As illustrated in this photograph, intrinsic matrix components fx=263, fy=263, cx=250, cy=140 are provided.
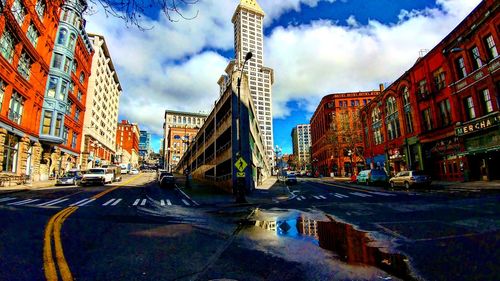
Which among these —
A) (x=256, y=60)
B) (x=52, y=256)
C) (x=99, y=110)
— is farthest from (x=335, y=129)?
(x=256, y=60)

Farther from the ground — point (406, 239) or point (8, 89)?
point (8, 89)

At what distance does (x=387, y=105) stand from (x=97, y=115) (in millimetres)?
67796

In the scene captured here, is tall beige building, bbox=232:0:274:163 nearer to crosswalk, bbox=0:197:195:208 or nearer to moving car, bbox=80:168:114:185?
moving car, bbox=80:168:114:185

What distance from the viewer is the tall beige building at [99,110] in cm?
6031

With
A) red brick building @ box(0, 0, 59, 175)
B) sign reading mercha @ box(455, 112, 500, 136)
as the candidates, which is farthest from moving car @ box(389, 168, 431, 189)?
red brick building @ box(0, 0, 59, 175)

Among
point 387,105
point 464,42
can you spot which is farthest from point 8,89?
point 387,105

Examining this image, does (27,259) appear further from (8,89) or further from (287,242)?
(8,89)

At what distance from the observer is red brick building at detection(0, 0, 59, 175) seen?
2678cm

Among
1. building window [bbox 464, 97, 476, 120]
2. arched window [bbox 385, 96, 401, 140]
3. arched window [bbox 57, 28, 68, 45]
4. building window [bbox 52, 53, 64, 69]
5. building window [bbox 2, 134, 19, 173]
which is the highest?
arched window [bbox 57, 28, 68, 45]

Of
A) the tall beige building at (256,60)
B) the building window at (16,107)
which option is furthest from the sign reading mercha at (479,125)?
the tall beige building at (256,60)

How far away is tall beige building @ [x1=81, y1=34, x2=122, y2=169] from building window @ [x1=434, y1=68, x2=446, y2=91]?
200 feet

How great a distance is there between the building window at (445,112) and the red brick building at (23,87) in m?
40.8

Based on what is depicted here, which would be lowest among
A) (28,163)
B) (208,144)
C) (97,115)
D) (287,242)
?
(287,242)

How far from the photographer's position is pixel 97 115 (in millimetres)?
69250
